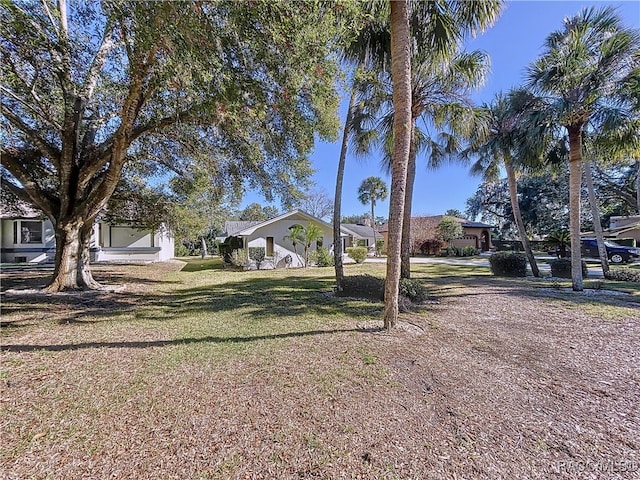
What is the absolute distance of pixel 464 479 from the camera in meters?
2.11

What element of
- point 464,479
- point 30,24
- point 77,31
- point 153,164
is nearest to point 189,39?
point 30,24

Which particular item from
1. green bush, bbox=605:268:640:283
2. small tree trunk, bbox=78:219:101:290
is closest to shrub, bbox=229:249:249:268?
small tree trunk, bbox=78:219:101:290

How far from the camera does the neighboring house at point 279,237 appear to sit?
20297 mm

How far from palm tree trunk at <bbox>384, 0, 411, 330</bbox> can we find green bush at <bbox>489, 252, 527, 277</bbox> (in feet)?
38.3

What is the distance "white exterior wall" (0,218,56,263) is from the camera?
20.6m

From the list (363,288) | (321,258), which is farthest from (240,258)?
(363,288)

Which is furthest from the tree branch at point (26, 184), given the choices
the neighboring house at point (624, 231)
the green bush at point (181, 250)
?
the neighboring house at point (624, 231)

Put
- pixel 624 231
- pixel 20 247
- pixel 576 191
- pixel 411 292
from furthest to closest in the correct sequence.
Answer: pixel 624 231
pixel 20 247
pixel 576 191
pixel 411 292

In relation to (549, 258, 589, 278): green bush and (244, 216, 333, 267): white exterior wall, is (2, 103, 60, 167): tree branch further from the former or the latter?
(549, 258, 589, 278): green bush

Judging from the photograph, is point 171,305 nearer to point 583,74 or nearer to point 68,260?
point 68,260

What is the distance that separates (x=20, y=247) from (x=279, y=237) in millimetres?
18309

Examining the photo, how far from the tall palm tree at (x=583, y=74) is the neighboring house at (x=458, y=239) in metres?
22.4

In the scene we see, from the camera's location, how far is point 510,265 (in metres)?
14.2

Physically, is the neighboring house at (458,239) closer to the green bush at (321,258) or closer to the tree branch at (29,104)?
the green bush at (321,258)
